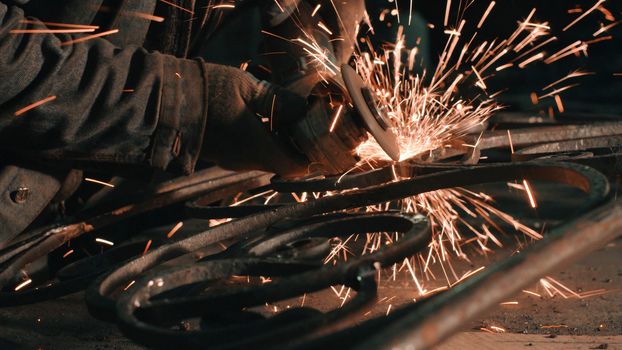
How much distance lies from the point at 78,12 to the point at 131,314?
4.17 ft

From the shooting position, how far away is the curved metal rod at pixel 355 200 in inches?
53.9

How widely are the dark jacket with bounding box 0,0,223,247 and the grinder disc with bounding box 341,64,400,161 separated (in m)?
0.38

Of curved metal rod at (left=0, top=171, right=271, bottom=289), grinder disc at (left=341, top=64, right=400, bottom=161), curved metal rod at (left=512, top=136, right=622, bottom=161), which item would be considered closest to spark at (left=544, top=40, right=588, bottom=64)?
curved metal rod at (left=512, top=136, right=622, bottom=161)

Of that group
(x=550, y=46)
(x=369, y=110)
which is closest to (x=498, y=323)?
(x=369, y=110)

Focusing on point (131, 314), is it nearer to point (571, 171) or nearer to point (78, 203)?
point (571, 171)

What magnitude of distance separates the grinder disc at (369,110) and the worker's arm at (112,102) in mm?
277

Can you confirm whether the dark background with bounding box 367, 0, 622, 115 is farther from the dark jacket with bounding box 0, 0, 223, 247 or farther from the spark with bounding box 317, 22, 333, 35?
the dark jacket with bounding box 0, 0, 223, 247

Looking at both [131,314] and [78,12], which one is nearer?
[131,314]

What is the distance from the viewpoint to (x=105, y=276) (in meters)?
1.42

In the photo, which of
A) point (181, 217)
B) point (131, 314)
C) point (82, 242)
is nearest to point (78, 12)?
point (82, 242)

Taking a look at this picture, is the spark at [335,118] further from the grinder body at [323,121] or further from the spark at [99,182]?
the spark at [99,182]

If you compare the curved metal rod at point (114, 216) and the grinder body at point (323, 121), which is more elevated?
the grinder body at point (323, 121)

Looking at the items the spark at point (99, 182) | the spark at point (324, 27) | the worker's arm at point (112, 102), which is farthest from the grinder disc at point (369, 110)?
the spark at point (324, 27)

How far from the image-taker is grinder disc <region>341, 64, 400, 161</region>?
188 cm
